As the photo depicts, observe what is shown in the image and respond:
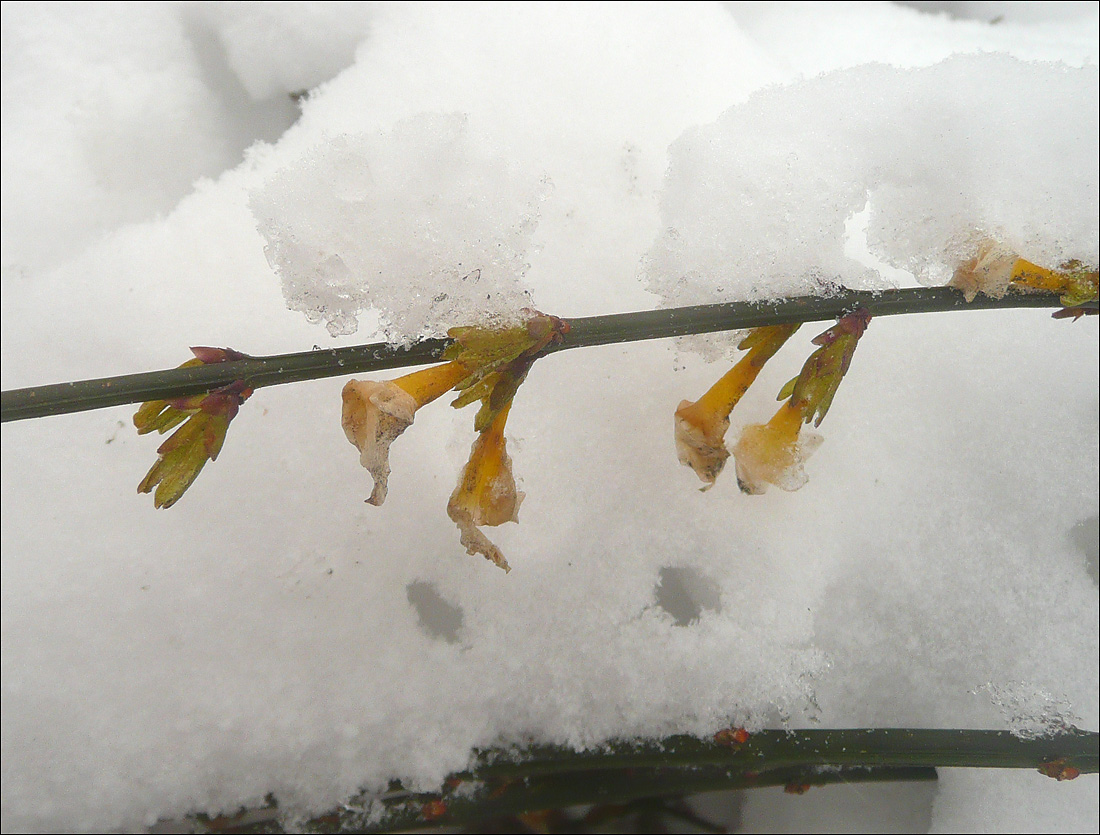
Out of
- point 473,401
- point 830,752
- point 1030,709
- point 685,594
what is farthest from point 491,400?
point 1030,709

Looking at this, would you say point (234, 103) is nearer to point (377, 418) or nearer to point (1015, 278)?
point (377, 418)

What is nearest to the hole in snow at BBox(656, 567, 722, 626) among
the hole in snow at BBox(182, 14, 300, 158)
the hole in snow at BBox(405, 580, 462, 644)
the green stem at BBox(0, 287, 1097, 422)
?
the hole in snow at BBox(405, 580, 462, 644)

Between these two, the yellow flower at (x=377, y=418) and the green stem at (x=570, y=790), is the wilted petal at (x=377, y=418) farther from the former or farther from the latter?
the green stem at (x=570, y=790)

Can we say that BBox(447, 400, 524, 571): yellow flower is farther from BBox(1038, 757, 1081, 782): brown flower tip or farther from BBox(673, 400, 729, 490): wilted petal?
BBox(1038, 757, 1081, 782): brown flower tip

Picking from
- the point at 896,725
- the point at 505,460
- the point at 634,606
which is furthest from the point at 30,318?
the point at 896,725

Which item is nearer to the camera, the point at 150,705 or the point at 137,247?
the point at 150,705

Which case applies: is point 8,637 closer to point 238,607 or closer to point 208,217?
point 238,607
